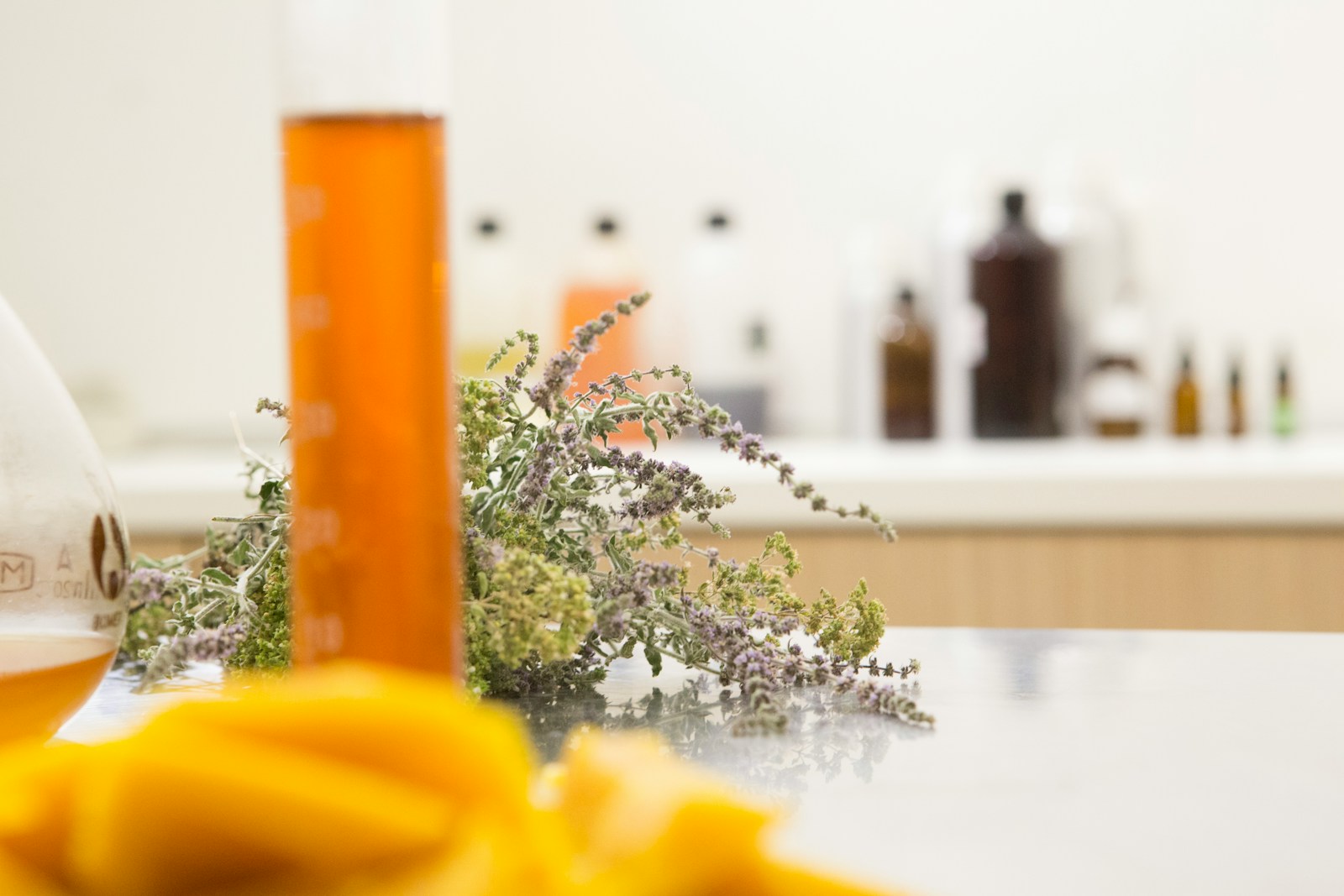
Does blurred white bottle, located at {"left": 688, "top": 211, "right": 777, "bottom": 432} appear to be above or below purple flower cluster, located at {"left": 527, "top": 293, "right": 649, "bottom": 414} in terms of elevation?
above

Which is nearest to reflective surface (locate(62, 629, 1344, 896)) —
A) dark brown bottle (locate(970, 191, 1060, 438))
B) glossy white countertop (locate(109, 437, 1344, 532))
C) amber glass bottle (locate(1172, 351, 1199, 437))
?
glossy white countertop (locate(109, 437, 1344, 532))

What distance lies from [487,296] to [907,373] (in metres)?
0.61

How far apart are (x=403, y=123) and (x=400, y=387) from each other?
6cm

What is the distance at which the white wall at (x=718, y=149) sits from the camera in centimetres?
216

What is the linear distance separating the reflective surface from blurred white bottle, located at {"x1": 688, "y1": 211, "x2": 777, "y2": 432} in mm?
1466

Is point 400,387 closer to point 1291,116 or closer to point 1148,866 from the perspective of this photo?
point 1148,866

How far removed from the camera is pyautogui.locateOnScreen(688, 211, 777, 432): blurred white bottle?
2139 mm

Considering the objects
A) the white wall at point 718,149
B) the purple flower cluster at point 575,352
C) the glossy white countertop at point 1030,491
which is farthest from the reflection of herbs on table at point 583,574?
the white wall at point 718,149

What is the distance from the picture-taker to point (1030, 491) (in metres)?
1.68

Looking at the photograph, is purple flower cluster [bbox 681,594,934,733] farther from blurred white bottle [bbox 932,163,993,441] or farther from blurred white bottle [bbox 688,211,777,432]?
blurred white bottle [bbox 688,211,777,432]

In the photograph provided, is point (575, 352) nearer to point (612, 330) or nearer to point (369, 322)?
point (369, 322)

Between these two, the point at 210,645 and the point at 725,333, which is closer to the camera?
the point at 210,645

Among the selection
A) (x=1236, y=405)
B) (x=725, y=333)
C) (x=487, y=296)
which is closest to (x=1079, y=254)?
(x=1236, y=405)

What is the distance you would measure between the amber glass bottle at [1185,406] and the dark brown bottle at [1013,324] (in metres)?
0.20
